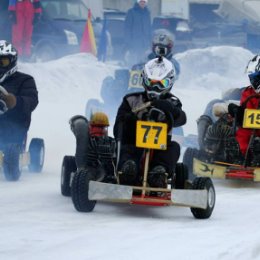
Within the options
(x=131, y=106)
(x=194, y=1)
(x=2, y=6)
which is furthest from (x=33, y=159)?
(x=194, y=1)

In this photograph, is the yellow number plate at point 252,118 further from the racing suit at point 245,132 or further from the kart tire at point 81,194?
the kart tire at point 81,194

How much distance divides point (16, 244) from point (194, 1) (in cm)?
2369

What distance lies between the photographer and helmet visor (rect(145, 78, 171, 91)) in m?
8.40

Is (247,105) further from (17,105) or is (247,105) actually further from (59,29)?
(59,29)

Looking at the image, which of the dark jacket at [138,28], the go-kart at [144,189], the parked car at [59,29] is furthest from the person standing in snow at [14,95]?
the parked car at [59,29]

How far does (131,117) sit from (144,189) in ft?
2.64

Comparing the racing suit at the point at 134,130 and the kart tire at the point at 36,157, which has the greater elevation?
the racing suit at the point at 134,130

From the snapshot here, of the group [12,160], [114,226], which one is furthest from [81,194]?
[12,160]

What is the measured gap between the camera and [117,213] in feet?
25.7

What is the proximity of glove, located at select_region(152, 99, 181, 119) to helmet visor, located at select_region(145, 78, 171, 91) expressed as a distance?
25 centimetres

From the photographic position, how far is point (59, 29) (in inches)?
913

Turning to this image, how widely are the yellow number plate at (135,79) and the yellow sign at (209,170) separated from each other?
14.6 feet

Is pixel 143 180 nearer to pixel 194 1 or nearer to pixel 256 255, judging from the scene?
pixel 256 255

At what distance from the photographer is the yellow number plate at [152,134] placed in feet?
25.7
